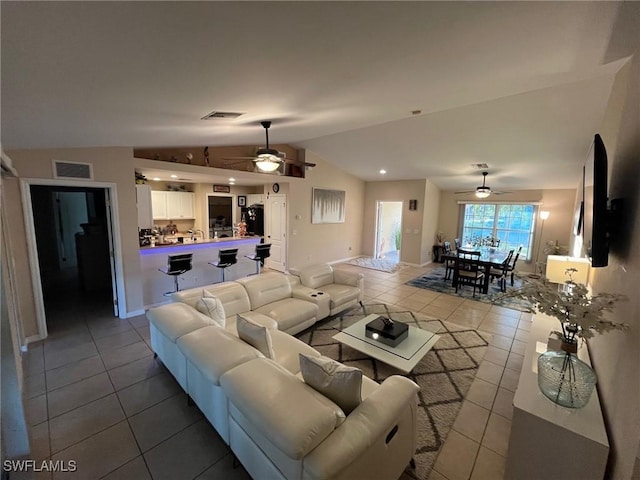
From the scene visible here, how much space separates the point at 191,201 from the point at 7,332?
5.91 meters

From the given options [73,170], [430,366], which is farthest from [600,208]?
[73,170]

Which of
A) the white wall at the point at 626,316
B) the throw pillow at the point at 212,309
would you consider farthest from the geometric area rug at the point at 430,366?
the throw pillow at the point at 212,309

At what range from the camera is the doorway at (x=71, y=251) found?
349 centimetres

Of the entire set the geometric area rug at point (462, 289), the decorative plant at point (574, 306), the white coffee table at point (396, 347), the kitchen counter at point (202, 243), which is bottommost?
the geometric area rug at point (462, 289)

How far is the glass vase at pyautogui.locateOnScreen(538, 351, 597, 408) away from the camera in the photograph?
1.56 metres

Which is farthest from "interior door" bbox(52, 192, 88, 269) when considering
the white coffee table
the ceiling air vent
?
the white coffee table

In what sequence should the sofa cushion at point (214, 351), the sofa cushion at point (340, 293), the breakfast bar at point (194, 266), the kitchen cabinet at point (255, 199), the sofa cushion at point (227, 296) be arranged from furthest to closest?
the kitchen cabinet at point (255, 199) → the breakfast bar at point (194, 266) → the sofa cushion at point (340, 293) → the sofa cushion at point (227, 296) → the sofa cushion at point (214, 351)

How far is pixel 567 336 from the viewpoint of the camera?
1.72 m

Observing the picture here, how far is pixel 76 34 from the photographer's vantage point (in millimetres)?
1113

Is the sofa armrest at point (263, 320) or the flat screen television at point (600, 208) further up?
the flat screen television at point (600, 208)

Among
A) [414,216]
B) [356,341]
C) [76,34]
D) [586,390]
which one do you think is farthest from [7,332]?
[414,216]

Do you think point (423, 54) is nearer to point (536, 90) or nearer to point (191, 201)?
point (536, 90)

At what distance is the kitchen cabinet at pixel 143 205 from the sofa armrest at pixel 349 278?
3.40m

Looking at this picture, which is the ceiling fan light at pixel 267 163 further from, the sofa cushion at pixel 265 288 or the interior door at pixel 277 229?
the interior door at pixel 277 229
